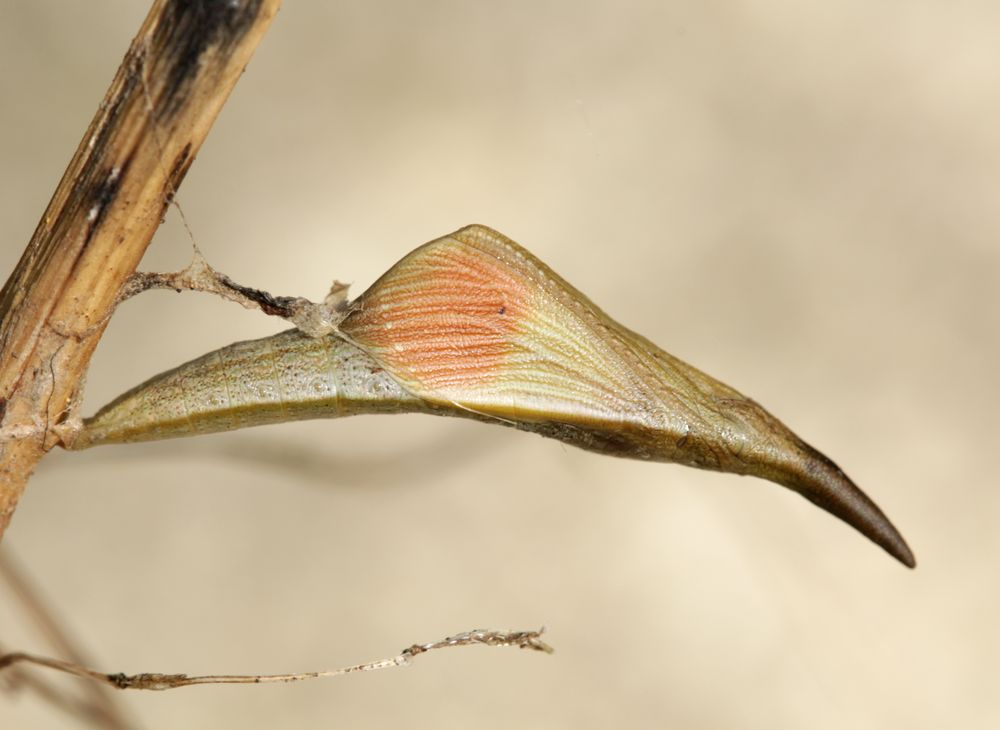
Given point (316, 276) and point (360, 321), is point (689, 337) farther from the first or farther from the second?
point (360, 321)

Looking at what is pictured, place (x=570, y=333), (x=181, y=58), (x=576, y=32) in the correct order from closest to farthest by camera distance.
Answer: (x=181, y=58) → (x=570, y=333) → (x=576, y=32)

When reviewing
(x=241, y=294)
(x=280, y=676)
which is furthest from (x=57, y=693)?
(x=241, y=294)

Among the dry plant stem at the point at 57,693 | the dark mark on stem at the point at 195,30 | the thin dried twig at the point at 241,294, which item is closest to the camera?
the dark mark on stem at the point at 195,30

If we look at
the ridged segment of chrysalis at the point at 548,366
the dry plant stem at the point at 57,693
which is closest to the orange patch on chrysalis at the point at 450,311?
the ridged segment of chrysalis at the point at 548,366

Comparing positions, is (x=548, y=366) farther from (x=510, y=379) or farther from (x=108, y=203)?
(x=108, y=203)

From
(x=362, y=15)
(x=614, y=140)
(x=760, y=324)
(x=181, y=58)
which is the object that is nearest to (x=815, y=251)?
(x=760, y=324)

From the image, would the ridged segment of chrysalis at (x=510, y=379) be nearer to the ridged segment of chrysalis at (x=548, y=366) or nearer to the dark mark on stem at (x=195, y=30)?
the ridged segment of chrysalis at (x=548, y=366)

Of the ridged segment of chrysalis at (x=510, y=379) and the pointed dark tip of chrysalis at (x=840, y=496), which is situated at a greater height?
the ridged segment of chrysalis at (x=510, y=379)

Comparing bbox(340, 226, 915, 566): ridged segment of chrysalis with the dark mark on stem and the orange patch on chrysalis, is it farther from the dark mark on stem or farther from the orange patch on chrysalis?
the dark mark on stem
